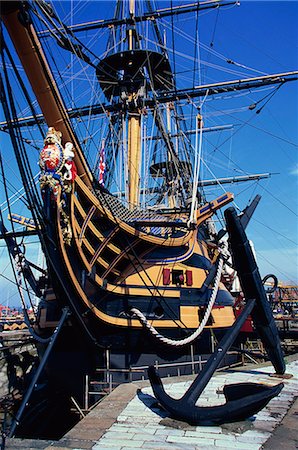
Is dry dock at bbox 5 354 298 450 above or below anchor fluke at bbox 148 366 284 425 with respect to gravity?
below

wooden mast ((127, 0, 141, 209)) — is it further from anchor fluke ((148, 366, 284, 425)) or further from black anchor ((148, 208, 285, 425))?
anchor fluke ((148, 366, 284, 425))

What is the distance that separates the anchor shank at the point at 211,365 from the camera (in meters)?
5.44

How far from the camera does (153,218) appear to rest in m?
11.4

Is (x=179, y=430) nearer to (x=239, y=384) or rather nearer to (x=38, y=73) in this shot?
(x=239, y=384)

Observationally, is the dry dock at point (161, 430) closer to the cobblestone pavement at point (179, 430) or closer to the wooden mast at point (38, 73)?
the cobblestone pavement at point (179, 430)

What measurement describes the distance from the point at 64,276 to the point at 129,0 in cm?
2074

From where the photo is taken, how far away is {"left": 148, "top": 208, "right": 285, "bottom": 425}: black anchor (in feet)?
16.7

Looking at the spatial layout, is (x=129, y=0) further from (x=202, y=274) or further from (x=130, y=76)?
(x=202, y=274)

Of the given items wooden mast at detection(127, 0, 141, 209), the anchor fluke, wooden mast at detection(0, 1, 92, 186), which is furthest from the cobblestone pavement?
wooden mast at detection(127, 0, 141, 209)

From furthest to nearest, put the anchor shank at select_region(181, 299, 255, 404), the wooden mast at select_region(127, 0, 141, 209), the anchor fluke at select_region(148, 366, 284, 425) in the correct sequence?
the wooden mast at select_region(127, 0, 141, 209), the anchor shank at select_region(181, 299, 255, 404), the anchor fluke at select_region(148, 366, 284, 425)

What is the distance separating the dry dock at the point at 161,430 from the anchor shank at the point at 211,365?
0.37 metres

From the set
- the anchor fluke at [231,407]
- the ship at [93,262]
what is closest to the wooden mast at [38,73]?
the ship at [93,262]

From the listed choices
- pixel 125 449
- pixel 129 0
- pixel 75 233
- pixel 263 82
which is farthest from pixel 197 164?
pixel 129 0

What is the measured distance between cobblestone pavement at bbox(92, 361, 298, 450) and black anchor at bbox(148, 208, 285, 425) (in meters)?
0.17
